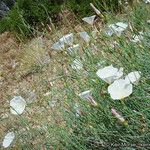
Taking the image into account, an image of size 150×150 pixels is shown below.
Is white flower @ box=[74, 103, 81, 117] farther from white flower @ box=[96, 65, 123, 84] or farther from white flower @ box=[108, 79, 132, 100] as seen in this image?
white flower @ box=[108, 79, 132, 100]

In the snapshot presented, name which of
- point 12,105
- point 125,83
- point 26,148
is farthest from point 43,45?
point 125,83

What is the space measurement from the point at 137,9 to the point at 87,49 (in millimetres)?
1175

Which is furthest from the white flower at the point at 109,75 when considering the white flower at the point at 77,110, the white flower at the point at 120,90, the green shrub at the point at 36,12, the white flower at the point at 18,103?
the green shrub at the point at 36,12

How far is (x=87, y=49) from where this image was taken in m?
4.06

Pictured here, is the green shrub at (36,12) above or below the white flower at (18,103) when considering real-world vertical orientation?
below

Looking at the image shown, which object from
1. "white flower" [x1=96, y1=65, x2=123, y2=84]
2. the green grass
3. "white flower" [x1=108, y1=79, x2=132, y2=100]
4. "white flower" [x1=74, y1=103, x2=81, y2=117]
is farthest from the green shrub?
"white flower" [x1=108, y1=79, x2=132, y2=100]

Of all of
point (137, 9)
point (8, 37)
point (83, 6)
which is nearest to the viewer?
point (137, 9)

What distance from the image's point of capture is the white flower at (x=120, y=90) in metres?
2.92

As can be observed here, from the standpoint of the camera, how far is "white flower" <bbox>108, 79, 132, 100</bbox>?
292 cm

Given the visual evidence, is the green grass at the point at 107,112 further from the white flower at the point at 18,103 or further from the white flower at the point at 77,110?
the white flower at the point at 18,103

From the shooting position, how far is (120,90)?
2930mm

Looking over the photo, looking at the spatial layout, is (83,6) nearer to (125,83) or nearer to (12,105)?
(12,105)

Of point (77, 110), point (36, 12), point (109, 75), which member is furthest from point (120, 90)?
point (36, 12)

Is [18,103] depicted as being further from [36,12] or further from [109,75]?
[36,12]
